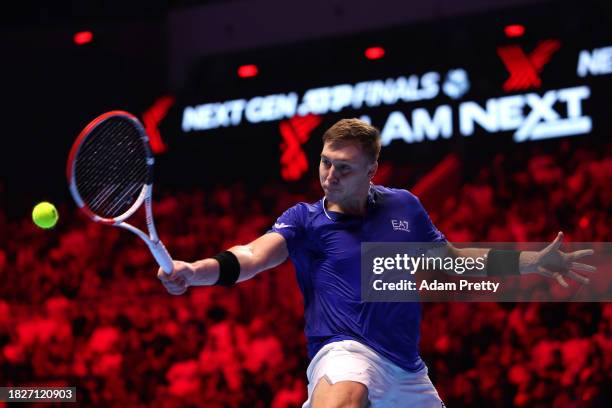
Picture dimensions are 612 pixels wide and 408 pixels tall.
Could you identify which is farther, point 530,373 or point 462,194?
point 462,194

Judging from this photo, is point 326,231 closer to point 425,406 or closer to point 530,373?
point 425,406

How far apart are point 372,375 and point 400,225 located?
0.59 metres

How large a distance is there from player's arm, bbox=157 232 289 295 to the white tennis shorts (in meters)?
0.36

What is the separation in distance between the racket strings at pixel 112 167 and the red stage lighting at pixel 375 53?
16.3 feet

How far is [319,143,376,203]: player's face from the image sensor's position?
11.0ft

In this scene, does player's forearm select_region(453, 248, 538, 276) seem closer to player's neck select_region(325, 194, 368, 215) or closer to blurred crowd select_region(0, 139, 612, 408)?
player's neck select_region(325, 194, 368, 215)

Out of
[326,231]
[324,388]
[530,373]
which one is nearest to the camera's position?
[324,388]

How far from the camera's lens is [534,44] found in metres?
7.70

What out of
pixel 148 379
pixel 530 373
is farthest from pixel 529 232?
pixel 148 379

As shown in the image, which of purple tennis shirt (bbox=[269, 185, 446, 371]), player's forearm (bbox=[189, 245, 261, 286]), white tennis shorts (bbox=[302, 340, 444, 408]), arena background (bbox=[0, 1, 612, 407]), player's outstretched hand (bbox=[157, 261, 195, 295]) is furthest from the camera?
arena background (bbox=[0, 1, 612, 407])

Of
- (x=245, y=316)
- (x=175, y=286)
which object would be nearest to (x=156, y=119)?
(x=245, y=316)

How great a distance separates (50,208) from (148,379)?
13.9ft

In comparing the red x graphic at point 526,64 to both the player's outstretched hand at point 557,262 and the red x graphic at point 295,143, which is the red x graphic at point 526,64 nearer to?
the red x graphic at point 295,143

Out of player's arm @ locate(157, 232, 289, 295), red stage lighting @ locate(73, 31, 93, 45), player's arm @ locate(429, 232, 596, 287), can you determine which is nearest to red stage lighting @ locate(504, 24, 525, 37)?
red stage lighting @ locate(73, 31, 93, 45)
